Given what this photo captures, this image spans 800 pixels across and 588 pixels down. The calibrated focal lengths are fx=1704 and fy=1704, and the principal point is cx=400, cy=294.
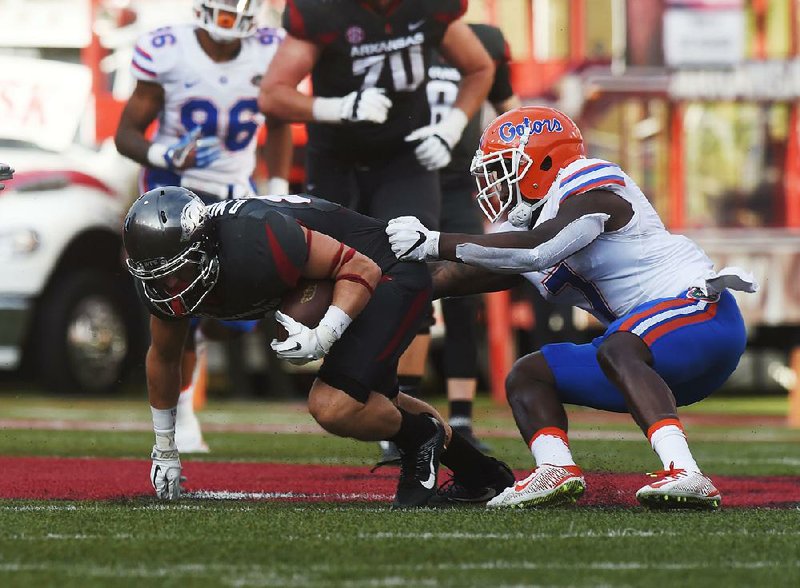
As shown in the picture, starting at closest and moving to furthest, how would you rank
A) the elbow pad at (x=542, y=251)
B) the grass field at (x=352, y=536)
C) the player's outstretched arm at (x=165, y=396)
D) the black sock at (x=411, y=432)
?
the grass field at (x=352, y=536) → the elbow pad at (x=542, y=251) → the black sock at (x=411, y=432) → the player's outstretched arm at (x=165, y=396)

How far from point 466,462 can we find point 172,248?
1.18 m

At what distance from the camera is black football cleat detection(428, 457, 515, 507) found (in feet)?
16.7


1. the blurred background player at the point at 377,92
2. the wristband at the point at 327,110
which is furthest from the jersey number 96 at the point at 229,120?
the wristband at the point at 327,110

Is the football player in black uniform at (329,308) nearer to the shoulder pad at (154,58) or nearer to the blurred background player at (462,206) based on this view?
the blurred background player at (462,206)

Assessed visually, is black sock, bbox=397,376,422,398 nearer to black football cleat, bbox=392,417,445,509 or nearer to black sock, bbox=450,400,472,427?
black sock, bbox=450,400,472,427

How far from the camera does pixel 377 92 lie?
20.7 ft

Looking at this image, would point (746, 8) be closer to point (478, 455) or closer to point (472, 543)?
point (478, 455)

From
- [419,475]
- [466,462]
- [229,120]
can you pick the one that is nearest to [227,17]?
[229,120]

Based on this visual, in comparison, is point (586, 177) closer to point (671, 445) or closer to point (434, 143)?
point (671, 445)

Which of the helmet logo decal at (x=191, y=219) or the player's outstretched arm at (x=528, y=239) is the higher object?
the helmet logo decal at (x=191, y=219)

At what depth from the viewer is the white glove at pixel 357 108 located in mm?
6242

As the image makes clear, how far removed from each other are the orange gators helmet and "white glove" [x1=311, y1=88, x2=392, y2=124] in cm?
127

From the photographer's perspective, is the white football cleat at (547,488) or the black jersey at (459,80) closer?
the white football cleat at (547,488)

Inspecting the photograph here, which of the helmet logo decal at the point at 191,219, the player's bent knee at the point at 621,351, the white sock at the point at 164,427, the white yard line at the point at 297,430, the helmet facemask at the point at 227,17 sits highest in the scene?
the helmet facemask at the point at 227,17
